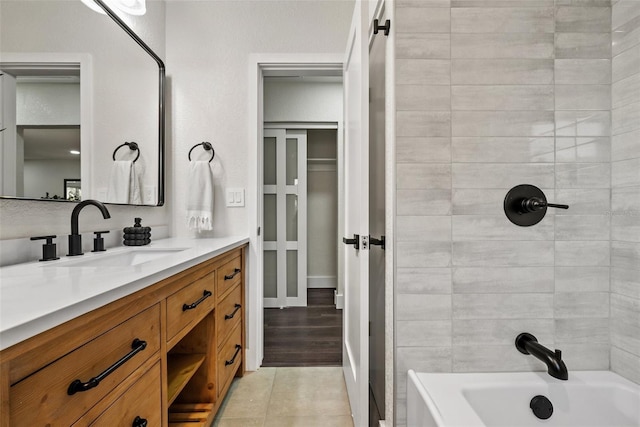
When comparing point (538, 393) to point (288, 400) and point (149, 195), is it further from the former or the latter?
point (149, 195)

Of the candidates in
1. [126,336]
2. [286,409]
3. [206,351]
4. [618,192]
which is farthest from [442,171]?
[286,409]

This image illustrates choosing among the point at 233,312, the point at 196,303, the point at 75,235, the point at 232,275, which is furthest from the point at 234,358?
the point at 75,235

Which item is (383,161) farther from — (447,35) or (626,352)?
(626,352)

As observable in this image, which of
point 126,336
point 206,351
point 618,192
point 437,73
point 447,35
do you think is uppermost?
point 447,35

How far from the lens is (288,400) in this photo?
1.79 meters

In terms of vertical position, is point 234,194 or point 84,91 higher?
point 84,91

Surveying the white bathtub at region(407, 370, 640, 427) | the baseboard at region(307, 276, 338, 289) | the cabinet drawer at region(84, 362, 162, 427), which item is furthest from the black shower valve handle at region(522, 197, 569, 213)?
the baseboard at region(307, 276, 338, 289)

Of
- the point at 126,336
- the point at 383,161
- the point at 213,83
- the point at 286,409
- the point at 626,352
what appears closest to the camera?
the point at 126,336

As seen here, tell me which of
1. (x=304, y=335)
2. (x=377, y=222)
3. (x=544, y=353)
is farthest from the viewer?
(x=304, y=335)

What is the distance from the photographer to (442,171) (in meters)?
1.14

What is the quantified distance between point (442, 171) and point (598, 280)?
0.69 meters

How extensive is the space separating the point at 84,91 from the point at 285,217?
2267mm

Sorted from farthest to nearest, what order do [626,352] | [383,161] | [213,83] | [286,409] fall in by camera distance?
1. [213,83]
2. [286,409]
3. [383,161]
4. [626,352]

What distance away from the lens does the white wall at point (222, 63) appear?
2209mm
